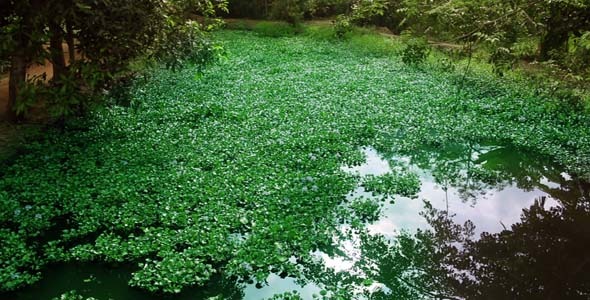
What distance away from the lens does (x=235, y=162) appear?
7340 mm

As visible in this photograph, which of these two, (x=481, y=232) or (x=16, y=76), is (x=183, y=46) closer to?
(x=16, y=76)

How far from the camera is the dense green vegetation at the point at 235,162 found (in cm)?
523

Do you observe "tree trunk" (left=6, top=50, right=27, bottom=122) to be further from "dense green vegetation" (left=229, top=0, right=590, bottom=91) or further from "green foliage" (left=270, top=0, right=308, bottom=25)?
"green foliage" (left=270, top=0, right=308, bottom=25)

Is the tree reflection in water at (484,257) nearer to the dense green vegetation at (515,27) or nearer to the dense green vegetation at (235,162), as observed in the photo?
the dense green vegetation at (235,162)

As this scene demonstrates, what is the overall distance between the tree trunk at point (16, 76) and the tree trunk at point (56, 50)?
1.43 ft

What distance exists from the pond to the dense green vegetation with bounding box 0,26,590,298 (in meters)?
0.13

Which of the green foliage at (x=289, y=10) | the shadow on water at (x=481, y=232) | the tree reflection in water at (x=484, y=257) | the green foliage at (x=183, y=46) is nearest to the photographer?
the tree reflection in water at (x=484, y=257)

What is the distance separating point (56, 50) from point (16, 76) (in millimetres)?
735

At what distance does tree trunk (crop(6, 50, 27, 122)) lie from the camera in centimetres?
712

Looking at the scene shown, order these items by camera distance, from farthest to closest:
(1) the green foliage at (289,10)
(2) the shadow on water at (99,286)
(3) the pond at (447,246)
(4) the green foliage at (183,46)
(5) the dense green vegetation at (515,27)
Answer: (1) the green foliage at (289,10) → (4) the green foliage at (183,46) → (5) the dense green vegetation at (515,27) → (3) the pond at (447,246) → (2) the shadow on water at (99,286)

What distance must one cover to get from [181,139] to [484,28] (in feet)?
16.4

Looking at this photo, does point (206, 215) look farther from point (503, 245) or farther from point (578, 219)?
point (578, 219)

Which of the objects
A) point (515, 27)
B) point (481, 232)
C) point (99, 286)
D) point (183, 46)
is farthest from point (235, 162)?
point (515, 27)

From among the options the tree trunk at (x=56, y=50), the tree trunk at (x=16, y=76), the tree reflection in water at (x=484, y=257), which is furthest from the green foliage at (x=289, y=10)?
the tree reflection in water at (x=484, y=257)
